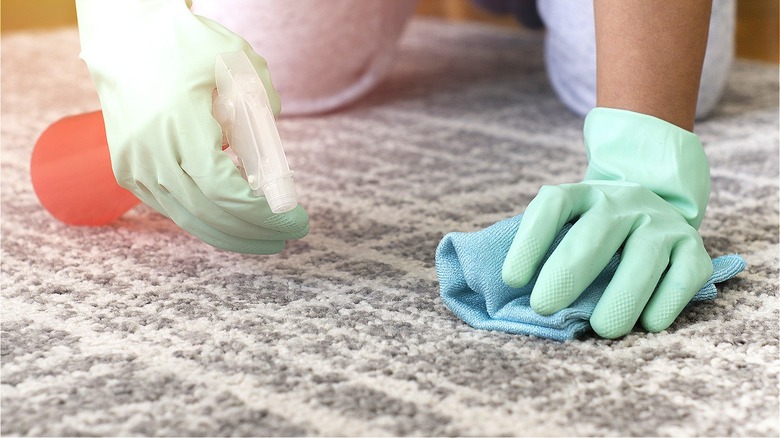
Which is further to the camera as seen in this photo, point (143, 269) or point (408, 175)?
point (408, 175)

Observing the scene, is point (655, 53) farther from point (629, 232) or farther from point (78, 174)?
point (78, 174)

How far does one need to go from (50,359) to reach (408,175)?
494 millimetres

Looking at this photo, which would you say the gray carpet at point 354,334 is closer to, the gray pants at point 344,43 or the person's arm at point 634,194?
the person's arm at point 634,194

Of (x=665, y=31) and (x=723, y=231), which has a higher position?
(x=665, y=31)

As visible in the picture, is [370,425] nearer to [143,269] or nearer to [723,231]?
[143,269]

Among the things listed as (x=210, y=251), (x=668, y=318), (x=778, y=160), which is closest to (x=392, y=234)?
(x=210, y=251)

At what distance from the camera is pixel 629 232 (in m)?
0.59

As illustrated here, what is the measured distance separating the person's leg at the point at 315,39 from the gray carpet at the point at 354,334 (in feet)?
0.84

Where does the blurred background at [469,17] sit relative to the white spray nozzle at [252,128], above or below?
below

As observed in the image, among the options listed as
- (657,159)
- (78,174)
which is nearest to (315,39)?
(78,174)

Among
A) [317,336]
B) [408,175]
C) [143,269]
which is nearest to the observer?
[317,336]

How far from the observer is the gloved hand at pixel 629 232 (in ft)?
1.78

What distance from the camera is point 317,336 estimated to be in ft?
1.79

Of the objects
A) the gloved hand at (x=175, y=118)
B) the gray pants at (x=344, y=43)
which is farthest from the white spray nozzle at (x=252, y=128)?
the gray pants at (x=344, y=43)
